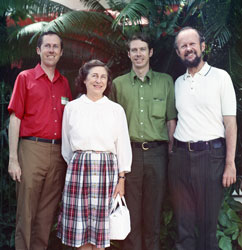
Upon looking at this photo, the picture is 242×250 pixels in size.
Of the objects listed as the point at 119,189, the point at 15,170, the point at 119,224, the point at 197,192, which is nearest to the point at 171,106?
the point at 197,192

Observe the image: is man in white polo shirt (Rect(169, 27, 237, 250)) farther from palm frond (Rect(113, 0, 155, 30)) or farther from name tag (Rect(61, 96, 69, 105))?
name tag (Rect(61, 96, 69, 105))

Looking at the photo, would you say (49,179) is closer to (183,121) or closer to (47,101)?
(47,101)

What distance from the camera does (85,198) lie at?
112 inches

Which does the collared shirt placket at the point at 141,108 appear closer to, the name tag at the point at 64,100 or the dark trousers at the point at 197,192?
the dark trousers at the point at 197,192

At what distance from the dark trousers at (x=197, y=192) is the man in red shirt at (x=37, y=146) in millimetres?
1093

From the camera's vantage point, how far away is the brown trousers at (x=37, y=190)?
3084 millimetres

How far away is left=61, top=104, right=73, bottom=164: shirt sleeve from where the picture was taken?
3032 millimetres

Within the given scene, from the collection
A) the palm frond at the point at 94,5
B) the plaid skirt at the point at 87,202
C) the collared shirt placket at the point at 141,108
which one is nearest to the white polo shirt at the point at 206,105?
the collared shirt placket at the point at 141,108

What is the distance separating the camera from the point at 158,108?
3348mm

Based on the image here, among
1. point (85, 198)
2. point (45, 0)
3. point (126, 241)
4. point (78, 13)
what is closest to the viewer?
point (85, 198)

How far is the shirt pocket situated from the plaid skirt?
750 mm

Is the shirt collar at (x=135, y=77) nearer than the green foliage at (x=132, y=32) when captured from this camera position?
Yes

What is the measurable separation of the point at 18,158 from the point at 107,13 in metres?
2.15

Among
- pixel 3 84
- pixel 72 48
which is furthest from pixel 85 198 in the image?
pixel 3 84
